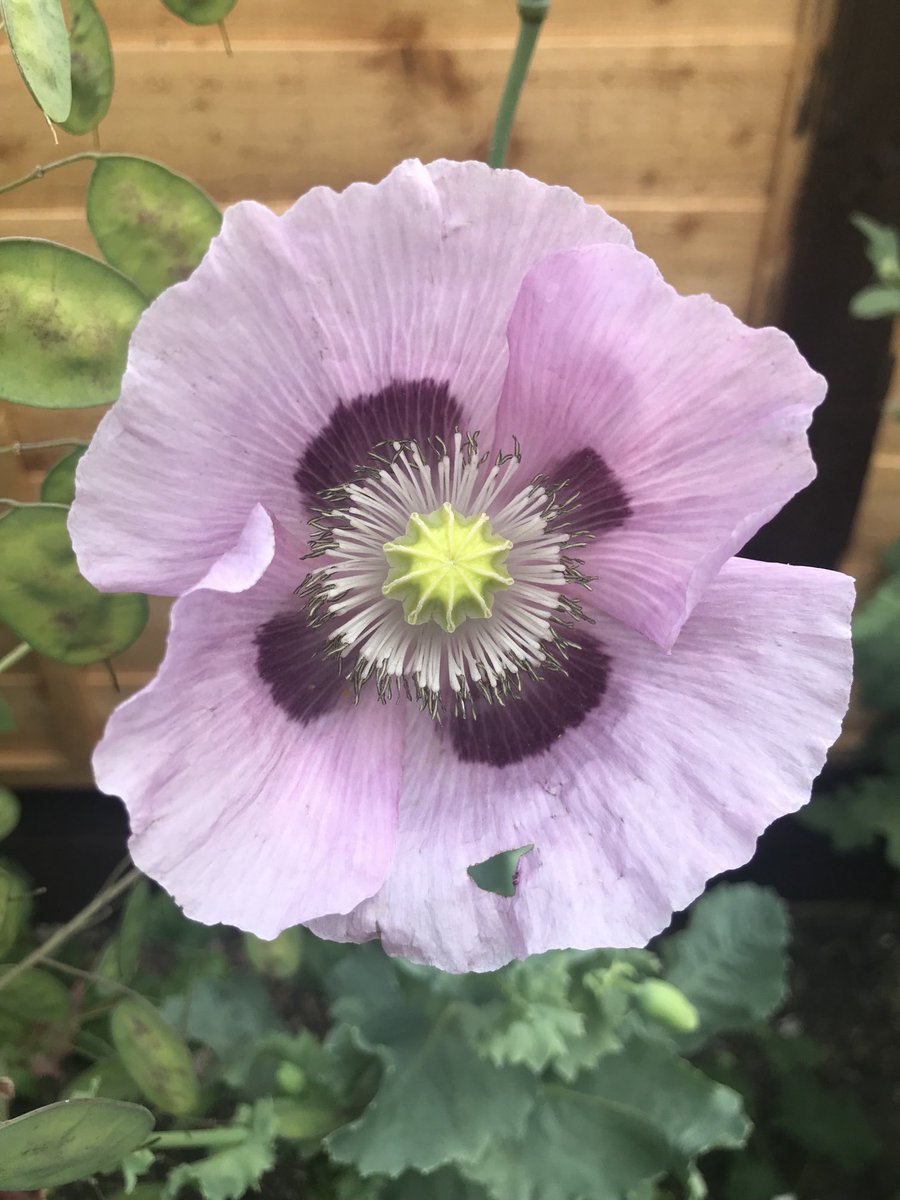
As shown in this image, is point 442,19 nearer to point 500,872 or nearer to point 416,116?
point 416,116

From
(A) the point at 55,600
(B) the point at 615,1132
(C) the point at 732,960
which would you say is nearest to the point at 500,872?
(A) the point at 55,600

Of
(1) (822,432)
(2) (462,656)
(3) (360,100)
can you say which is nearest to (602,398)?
(2) (462,656)

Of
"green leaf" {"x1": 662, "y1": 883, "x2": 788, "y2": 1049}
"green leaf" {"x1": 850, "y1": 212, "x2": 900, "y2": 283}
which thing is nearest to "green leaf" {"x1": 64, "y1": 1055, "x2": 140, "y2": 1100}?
"green leaf" {"x1": 662, "y1": 883, "x2": 788, "y2": 1049}

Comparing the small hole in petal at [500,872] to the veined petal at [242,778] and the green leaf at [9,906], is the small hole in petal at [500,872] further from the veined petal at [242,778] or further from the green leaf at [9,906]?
the green leaf at [9,906]

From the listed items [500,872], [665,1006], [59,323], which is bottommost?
[665,1006]

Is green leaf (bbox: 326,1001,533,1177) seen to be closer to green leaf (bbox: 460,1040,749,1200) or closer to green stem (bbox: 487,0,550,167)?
green leaf (bbox: 460,1040,749,1200)

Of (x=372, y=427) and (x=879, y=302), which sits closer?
(x=372, y=427)

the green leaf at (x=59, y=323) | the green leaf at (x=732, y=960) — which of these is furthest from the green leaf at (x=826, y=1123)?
the green leaf at (x=59, y=323)
